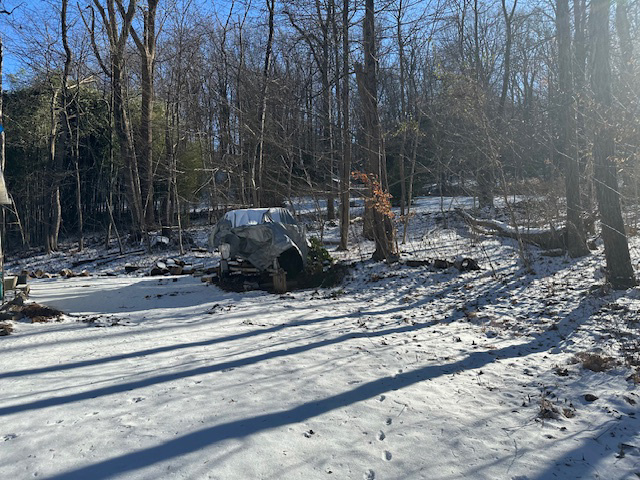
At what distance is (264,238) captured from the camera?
1062 cm

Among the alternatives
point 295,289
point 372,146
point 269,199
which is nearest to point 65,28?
point 269,199

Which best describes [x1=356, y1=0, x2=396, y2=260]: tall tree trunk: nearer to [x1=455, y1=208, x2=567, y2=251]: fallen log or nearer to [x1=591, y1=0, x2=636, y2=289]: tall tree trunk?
[x1=455, y1=208, x2=567, y2=251]: fallen log

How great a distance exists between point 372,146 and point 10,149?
864 inches

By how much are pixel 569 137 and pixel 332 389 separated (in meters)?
8.46

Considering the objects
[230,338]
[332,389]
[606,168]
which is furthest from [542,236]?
[332,389]

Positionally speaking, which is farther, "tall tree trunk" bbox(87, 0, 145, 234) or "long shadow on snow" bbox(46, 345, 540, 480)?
"tall tree trunk" bbox(87, 0, 145, 234)

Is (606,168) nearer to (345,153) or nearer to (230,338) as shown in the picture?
(230,338)

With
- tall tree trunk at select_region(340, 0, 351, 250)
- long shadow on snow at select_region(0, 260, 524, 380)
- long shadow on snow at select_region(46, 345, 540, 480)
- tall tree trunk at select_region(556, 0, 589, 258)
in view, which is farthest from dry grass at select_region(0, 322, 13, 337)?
tall tree trunk at select_region(556, 0, 589, 258)

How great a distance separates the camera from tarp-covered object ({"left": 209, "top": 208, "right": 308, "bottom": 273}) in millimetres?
10609

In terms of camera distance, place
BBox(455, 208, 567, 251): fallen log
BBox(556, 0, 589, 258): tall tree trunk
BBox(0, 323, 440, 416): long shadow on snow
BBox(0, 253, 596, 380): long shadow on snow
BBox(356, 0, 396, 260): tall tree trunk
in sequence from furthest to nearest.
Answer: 1. BBox(356, 0, 396, 260): tall tree trunk
2. BBox(455, 208, 567, 251): fallen log
3. BBox(556, 0, 589, 258): tall tree trunk
4. BBox(0, 253, 596, 380): long shadow on snow
5. BBox(0, 323, 440, 416): long shadow on snow

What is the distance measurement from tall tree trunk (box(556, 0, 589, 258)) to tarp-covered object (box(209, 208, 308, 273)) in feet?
20.3

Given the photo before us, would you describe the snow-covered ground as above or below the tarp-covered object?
below

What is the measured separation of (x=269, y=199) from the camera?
829 inches

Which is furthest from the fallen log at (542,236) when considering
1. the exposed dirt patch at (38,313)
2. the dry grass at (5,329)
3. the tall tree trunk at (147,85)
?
the tall tree trunk at (147,85)
